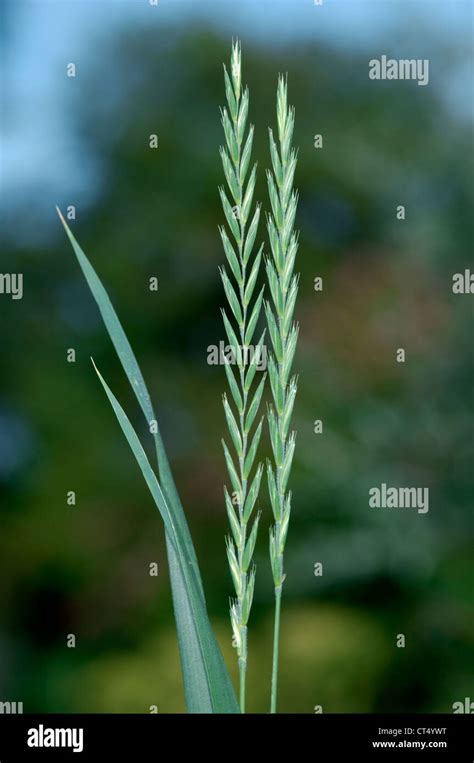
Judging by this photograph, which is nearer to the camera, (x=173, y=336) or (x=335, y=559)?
(x=335, y=559)

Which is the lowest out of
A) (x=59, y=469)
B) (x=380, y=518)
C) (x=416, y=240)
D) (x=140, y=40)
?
(x=380, y=518)

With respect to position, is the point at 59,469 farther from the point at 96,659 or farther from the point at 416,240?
the point at 416,240

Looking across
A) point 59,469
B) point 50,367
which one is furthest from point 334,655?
Answer: point 50,367

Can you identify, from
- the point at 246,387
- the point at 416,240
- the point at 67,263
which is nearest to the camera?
the point at 246,387

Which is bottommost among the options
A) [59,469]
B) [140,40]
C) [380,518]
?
[380,518]

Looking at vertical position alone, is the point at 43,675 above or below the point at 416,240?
below
